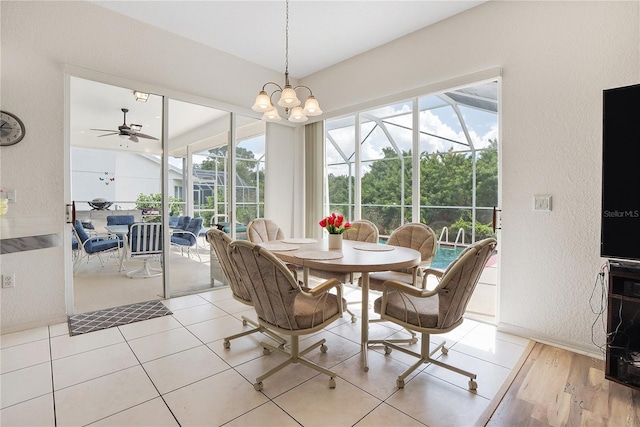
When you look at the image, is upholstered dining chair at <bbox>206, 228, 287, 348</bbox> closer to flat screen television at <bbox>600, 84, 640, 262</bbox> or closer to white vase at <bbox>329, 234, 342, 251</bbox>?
white vase at <bbox>329, 234, 342, 251</bbox>

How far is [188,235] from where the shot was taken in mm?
4188

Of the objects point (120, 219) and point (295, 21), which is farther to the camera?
point (120, 219)

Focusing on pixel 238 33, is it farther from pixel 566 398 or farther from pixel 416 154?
pixel 566 398

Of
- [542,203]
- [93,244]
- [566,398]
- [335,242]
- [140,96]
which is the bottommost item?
[566,398]

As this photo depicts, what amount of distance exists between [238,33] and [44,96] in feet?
6.52

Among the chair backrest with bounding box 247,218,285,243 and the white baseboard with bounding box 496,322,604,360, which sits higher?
the chair backrest with bounding box 247,218,285,243

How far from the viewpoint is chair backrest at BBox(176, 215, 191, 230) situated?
3.87m

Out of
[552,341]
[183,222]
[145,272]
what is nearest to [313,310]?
[552,341]

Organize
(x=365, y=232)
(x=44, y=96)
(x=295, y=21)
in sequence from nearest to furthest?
(x=44, y=96), (x=295, y=21), (x=365, y=232)

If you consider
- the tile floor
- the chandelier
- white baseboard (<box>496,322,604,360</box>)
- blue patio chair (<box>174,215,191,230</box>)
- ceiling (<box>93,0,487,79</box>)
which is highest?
ceiling (<box>93,0,487,79</box>)

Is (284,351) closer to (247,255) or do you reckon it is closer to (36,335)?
(247,255)

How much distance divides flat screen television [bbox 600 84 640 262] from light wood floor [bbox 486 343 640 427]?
2.66 feet

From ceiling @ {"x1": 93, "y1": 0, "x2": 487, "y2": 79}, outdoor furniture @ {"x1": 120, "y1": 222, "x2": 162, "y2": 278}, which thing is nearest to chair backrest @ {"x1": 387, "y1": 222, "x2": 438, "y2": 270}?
ceiling @ {"x1": 93, "y1": 0, "x2": 487, "y2": 79}

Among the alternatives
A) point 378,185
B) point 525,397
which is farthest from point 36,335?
point 378,185
